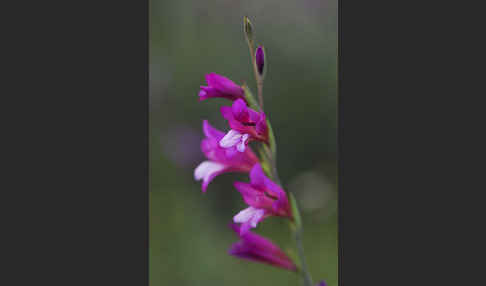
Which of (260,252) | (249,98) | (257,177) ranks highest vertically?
(249,98)

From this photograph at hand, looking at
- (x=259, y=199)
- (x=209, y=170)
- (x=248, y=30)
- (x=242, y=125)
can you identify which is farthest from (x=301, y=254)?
(x=248, y=30)

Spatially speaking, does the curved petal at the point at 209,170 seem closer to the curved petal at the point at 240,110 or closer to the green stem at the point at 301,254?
the curved petal at the point at 240,110

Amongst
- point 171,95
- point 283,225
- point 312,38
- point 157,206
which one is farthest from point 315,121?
point 157,206

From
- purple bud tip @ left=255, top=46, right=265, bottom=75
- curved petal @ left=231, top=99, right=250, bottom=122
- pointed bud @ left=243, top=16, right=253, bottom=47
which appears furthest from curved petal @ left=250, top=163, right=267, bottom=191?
pointed bud @ left=243, top=16, right=253, bottom=47

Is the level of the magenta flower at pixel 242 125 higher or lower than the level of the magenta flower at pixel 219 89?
lower

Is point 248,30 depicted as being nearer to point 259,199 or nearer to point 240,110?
point 240,110

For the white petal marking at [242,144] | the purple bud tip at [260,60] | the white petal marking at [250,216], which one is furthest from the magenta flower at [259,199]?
the purple bud tip at [260,60]

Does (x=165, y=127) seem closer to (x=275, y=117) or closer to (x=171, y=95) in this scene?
(x=171, y=95)
